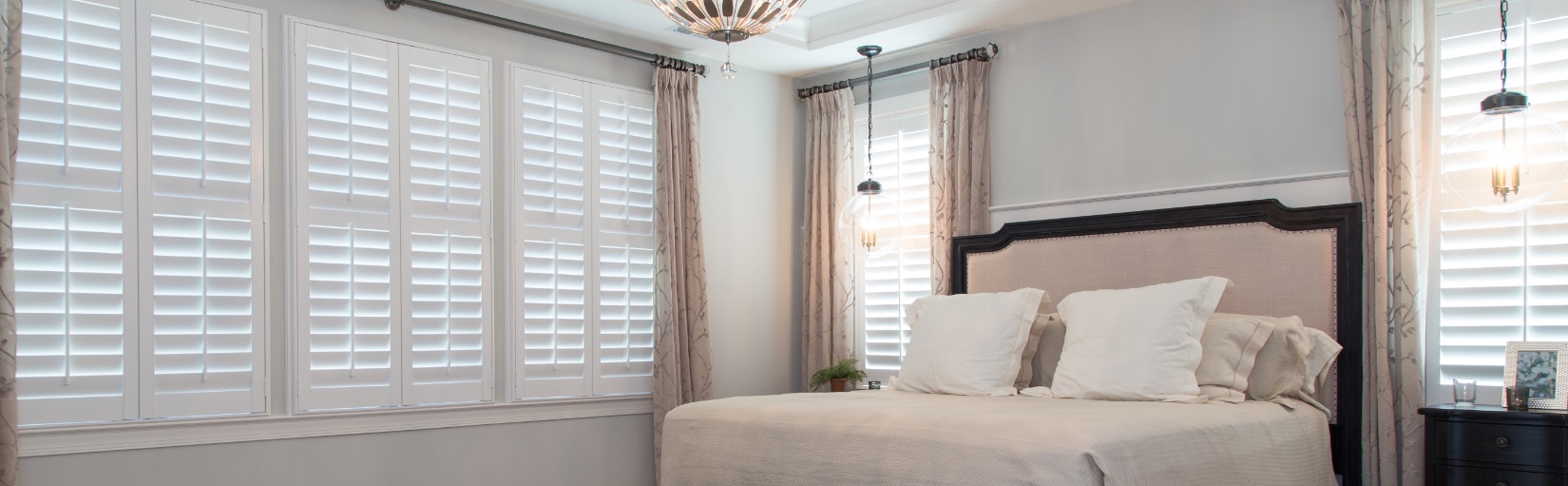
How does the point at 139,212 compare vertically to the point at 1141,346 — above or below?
above

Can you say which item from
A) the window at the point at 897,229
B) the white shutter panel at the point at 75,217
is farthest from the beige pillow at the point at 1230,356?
the white shutter panel at the point at 75,217

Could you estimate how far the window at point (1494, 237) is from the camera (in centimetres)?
336

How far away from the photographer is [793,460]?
10.1ft

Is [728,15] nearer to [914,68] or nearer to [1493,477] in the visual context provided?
[1493,477]

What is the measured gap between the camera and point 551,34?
14.9 ft

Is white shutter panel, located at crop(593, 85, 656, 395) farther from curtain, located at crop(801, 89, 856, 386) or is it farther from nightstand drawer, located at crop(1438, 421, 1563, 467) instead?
nightstand drawer, located at crop(1438, 421, 1563, 467)

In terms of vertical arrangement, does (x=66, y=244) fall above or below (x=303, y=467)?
above

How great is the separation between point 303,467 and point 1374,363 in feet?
11.9

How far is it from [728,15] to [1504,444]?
8.11ft

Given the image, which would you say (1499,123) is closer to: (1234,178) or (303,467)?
(1234,178)

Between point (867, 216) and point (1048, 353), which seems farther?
point (867, 216)

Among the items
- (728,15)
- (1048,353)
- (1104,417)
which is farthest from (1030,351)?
(728,15)

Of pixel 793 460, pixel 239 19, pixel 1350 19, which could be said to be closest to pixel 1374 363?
pixel 1350 19

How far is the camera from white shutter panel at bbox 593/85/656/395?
4.74m
